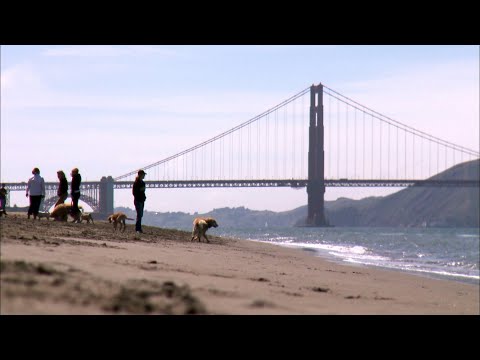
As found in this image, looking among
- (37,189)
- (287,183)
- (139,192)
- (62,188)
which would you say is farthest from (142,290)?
(287,183)

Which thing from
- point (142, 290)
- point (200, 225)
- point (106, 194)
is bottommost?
point (142, 290)

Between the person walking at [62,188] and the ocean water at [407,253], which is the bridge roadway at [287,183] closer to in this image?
the ocean water at [407,253]

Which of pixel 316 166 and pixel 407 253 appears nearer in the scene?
pixel 407 253

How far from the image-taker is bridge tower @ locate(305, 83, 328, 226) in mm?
102438

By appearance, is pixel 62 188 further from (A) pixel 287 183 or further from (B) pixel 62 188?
(A) pixel 287 183

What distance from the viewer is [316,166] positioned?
10206 centimetres
